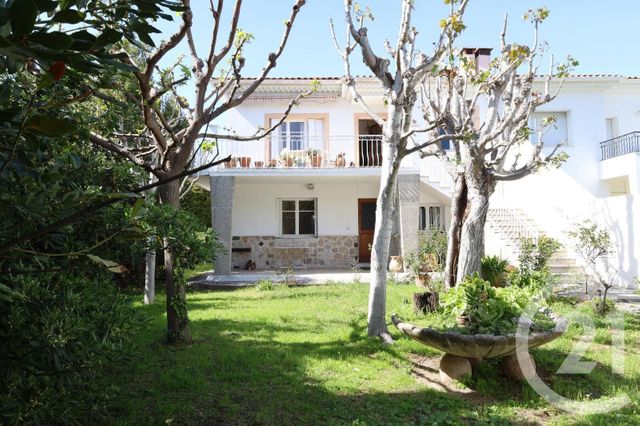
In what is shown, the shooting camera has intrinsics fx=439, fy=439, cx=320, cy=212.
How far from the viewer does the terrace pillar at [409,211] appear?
13.5 m

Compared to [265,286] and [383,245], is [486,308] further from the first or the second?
[265,286]

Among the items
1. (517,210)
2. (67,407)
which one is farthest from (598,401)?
(517,210)

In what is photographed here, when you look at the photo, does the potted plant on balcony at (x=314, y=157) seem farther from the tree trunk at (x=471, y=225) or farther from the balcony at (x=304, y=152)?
the tree trunk at (x=471, y=225)

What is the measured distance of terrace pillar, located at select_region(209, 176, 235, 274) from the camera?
1352cm

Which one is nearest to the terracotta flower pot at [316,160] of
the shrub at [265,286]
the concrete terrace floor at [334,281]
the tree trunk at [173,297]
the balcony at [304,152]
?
the balcony at [304,152]

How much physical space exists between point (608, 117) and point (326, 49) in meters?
13.1

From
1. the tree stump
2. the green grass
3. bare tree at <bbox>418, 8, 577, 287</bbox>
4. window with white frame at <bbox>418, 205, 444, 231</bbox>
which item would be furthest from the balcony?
the green grass

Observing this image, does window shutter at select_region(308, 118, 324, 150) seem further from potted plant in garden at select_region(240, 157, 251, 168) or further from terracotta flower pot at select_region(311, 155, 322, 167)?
potted plant in garden at select_region(240, 157, 251, 168)

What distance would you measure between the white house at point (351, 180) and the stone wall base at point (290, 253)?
0.12ft

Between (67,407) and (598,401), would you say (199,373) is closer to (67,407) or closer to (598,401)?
(67,407)

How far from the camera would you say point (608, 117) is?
1584cm

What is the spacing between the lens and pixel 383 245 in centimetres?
627

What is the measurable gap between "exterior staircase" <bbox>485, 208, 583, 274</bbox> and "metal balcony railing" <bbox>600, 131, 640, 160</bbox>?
346 cm
